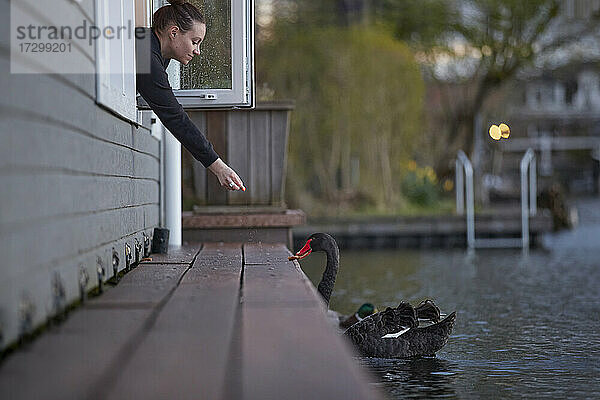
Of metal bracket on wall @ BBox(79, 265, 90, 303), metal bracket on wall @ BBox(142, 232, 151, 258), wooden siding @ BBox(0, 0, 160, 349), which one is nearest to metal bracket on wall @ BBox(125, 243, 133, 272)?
wooden siding @ BBox(0, 0, 160, 349)

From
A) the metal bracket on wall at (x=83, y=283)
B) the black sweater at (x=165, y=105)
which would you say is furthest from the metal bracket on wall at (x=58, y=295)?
the black sweater at (x=165, y=105)

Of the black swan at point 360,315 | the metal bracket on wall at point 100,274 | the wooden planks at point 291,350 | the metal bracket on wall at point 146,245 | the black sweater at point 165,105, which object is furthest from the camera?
the black swan at point 360,315

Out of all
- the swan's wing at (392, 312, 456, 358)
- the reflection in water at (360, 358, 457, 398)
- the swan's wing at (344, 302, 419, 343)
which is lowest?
the reflection in water at (360, 358, 457, 398)

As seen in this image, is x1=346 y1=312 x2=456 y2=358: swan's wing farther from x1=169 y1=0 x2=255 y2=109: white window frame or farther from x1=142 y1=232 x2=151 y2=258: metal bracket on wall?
x1=169 y1=0 x2=255 y2=109: white window frame

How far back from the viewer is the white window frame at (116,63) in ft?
11.7

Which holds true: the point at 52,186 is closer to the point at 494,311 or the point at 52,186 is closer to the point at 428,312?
the point at 428,312

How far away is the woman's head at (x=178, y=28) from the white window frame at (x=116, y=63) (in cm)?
14

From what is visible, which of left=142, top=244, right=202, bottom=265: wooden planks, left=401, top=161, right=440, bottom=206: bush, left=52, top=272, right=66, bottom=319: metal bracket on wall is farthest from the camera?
left=401, top=161, right=440, bottom=206: bush

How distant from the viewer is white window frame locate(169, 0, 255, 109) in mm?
5500

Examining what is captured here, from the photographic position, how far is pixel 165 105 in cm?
424

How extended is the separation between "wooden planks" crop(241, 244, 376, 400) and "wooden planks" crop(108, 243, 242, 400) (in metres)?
0.06

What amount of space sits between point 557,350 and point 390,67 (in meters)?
12.3

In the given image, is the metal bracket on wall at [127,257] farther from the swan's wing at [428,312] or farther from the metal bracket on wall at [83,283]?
the swan's wing at [428,312]

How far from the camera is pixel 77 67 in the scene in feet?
10.3
